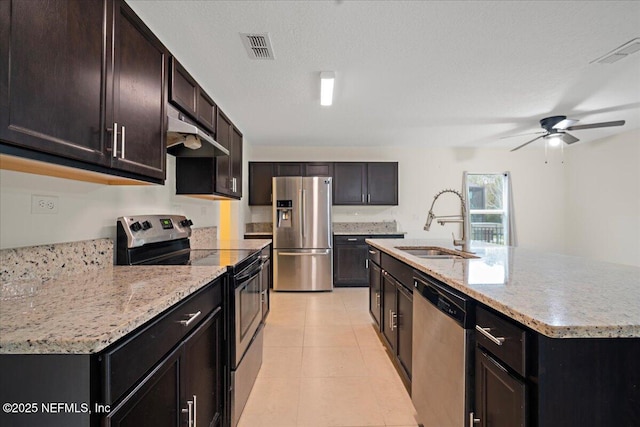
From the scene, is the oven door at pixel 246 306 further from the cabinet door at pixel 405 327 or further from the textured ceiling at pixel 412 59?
the textured ceiling at pixel 412 59

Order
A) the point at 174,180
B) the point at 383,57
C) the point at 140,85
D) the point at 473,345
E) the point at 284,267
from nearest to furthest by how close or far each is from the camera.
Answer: the point at 473,345 < the point at 140,85 < the point at 383,57 < the point at 174,180 < the point at 284,267

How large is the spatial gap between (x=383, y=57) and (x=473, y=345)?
2063mm

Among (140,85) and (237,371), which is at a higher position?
(140,85)

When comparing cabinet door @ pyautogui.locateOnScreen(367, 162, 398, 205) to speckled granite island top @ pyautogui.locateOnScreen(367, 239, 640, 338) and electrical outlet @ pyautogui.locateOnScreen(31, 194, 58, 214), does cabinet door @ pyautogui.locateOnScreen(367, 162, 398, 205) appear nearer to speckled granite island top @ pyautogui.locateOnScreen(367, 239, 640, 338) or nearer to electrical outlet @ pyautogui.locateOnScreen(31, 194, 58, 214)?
speckled granite island top @ pyautogui.locateOnScreen(367, 239, 640, 338)

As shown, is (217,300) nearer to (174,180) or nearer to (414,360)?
(414,360)

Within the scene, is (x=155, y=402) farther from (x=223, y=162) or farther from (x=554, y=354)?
(x=223, y=162)

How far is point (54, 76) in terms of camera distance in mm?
953

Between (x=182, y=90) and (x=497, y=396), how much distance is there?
2.26 m

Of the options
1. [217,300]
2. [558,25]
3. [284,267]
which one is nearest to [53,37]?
[217,300]

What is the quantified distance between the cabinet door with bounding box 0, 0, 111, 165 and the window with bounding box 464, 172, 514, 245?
18.9ft

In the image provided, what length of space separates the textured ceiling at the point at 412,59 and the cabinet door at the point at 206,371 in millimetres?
1788

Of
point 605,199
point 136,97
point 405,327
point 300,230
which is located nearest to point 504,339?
point 405,327

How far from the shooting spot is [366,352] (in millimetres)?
2555

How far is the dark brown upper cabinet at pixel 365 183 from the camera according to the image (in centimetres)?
511
